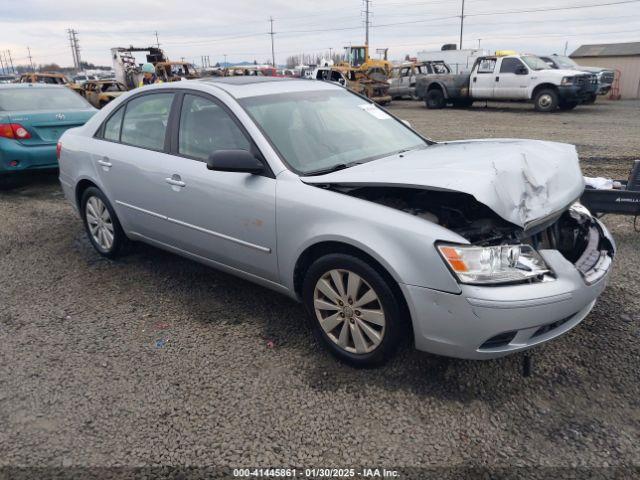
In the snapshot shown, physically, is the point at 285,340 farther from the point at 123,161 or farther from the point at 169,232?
the point at 123,161

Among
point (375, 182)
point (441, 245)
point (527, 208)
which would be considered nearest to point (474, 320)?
point (441, 245)

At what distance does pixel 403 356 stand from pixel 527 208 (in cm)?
114

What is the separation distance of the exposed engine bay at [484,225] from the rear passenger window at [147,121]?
5.70 ft

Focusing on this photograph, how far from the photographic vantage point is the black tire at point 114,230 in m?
4.60

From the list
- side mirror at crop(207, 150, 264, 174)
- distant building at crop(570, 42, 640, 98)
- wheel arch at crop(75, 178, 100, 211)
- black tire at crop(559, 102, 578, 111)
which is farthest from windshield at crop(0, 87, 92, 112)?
distant building at crop(570, 42, 640, 98)

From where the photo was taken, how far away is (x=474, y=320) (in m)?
2.49

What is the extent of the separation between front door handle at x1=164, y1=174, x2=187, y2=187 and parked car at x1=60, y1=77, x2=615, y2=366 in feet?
0.04

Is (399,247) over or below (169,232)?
over

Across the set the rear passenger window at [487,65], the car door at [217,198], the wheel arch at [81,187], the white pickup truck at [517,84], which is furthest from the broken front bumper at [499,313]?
the rear passenger window at [487,65]

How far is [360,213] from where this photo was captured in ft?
9.20

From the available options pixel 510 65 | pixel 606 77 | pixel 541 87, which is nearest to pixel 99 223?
pixel 541 87

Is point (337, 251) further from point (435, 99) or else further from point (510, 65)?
point (435, 99)

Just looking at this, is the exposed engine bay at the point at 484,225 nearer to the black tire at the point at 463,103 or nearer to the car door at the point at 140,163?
the car door at the point at 140,163

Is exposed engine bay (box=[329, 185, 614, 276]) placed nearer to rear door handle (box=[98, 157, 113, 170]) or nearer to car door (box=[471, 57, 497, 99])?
rear door handle (box=[98, 157, 113, 170])
